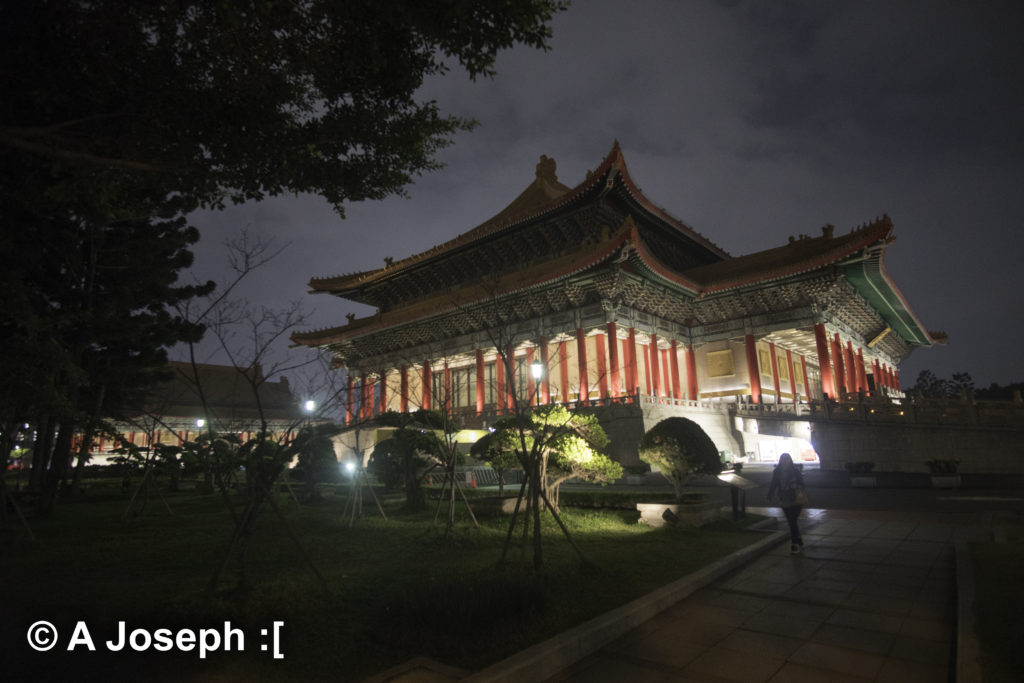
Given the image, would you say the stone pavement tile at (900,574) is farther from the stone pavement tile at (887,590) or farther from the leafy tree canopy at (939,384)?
the leafy tree canopy at (939,384)

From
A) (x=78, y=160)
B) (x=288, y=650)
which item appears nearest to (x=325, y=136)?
(x=78, y=160)

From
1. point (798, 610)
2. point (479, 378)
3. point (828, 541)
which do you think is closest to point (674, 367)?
point (479, 378)

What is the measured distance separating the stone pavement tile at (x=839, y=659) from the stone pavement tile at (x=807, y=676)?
67 mm

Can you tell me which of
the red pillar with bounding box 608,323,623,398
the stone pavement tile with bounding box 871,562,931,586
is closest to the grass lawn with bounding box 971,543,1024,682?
the stone pavement tile with bounding box 871,562,931,586

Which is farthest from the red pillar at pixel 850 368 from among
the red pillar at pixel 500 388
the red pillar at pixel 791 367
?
the red pillar at pixel 500 388

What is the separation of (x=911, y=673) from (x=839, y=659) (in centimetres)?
44

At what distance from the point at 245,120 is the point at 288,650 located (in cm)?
534

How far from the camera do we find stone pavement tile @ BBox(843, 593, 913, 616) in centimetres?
520

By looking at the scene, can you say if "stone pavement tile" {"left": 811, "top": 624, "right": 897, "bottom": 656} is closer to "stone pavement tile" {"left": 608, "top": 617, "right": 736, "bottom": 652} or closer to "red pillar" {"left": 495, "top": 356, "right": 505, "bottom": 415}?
"stone pavement tile" {"left": 608, "top": 617, "right": 736, "bottom": 652}

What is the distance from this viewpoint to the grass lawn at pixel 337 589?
3984 millimetres

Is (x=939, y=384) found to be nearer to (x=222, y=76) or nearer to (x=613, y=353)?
(x=613, y=353)

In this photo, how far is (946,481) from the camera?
47.7 ft

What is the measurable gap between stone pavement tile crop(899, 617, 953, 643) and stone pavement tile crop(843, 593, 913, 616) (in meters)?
0.23

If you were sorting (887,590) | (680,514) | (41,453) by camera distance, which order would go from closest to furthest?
1. (887,590)
2. (680,514)
3. (41,453)
